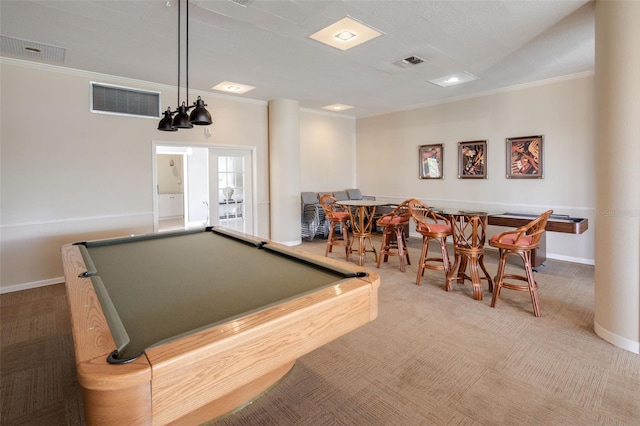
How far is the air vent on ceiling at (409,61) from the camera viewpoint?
4.09m

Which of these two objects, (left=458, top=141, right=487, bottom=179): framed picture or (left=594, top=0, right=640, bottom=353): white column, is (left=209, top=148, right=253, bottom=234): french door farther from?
(left=594, top=0, right=640, bottom=353): white column

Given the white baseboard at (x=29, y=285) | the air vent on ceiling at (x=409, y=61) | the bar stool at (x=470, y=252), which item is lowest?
the white baseboard at (x=29, y=285)

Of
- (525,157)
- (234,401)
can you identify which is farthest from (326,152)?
(234,401)

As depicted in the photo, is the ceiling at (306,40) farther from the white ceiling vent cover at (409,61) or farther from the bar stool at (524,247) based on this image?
the bar stool at (524,247)

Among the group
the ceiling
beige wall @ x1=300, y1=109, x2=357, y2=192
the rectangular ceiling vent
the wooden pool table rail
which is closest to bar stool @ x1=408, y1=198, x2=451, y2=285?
the wooden pool table rail

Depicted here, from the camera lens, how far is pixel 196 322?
1348mm

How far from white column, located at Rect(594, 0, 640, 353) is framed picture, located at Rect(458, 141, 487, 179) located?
322 centimetres

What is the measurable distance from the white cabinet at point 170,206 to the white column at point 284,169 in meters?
4.81

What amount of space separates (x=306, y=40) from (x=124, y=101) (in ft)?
9.56

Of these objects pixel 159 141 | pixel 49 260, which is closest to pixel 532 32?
pixel 159 141

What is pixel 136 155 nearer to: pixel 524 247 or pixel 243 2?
pixel 243 2

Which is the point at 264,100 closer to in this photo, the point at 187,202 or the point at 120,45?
the point at 120,45

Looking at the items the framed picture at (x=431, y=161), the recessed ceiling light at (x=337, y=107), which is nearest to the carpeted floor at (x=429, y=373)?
the framed picture at (x=431, y=161)

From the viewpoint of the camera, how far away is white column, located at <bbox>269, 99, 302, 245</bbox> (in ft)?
20.4
